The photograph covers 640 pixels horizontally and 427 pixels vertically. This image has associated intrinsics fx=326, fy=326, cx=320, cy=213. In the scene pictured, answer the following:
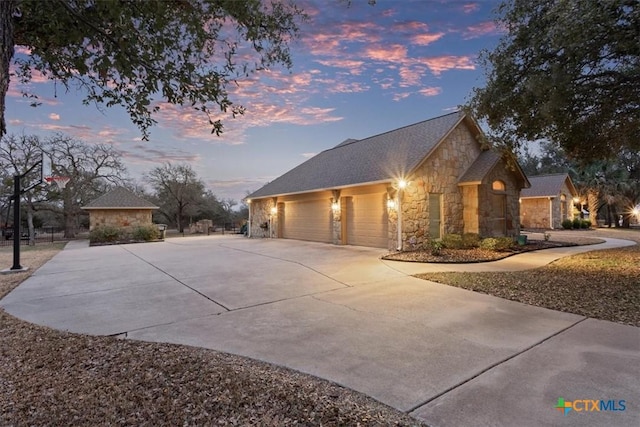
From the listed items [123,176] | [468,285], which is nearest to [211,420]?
[468,285]

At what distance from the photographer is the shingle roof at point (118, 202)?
22577 mm

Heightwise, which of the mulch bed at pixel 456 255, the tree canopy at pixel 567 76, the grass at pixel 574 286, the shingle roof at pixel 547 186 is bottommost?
the grass at pixel 574 286

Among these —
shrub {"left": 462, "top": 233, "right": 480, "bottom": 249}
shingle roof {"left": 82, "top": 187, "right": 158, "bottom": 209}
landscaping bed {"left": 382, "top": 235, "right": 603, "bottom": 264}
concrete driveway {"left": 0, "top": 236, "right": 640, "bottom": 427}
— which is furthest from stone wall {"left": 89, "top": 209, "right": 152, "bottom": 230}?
shrub {"left": 462, "top": 233, "right": 480, "bottom": 249}

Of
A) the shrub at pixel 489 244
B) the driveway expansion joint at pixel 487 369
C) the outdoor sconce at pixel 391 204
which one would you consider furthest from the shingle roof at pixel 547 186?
the driveway expansion joint at pixel 487 369

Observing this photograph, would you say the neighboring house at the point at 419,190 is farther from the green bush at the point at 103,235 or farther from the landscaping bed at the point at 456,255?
the green bush at the point at 103,235

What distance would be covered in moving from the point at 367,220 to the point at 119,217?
61.4ft

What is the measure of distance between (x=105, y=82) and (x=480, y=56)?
900 centimetres

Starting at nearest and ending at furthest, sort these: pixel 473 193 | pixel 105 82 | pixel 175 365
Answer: pixel 175 365, pixel 105 82, pixel 473 193

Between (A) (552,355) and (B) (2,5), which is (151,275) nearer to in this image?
(B) (2,5)

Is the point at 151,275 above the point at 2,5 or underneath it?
underneath

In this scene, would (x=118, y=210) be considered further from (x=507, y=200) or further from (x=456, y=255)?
(x=507, y=200)

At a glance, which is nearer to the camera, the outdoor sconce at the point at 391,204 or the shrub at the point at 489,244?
the shrub at the point at 489,244

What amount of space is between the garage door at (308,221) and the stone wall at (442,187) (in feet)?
14.7

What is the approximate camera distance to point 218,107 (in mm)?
3902
